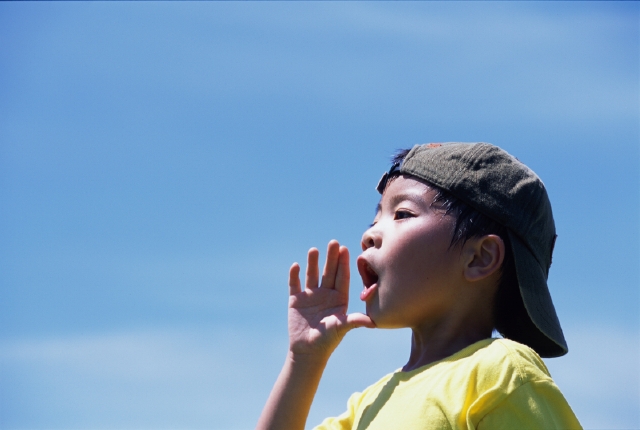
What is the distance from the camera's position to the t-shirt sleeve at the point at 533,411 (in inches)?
115

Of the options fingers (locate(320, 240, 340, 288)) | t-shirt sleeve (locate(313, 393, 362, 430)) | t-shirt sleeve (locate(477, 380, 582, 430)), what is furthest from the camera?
t-shirt sleeve (locate(313, 393, 362, 430))

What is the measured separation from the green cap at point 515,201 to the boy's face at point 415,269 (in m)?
0.15

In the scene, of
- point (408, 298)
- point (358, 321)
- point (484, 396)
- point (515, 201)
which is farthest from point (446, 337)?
point (515, 201)

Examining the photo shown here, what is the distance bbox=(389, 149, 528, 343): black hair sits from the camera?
3600 millimetres

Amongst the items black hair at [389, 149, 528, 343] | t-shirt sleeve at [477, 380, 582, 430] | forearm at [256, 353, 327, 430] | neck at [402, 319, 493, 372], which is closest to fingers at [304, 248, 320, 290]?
forearm at [256, 353, 327, 430]

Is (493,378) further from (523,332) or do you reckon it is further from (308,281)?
(308,281)

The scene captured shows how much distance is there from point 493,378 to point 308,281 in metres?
1.20

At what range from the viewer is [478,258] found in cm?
361

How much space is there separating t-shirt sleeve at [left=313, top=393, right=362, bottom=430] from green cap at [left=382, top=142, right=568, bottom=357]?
92 cm

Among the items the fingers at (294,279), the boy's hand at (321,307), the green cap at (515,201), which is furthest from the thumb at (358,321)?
the green cap at (515,201)

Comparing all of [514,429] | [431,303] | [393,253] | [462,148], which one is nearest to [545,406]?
[514,429]

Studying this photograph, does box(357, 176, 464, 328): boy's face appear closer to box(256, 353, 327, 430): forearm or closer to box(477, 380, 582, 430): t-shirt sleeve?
box(256, 353, 327, 430): forearm

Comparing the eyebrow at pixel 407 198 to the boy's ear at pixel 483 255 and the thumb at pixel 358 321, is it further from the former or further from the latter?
the thumb at pixel 358 321

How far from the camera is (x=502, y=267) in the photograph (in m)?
3.65
